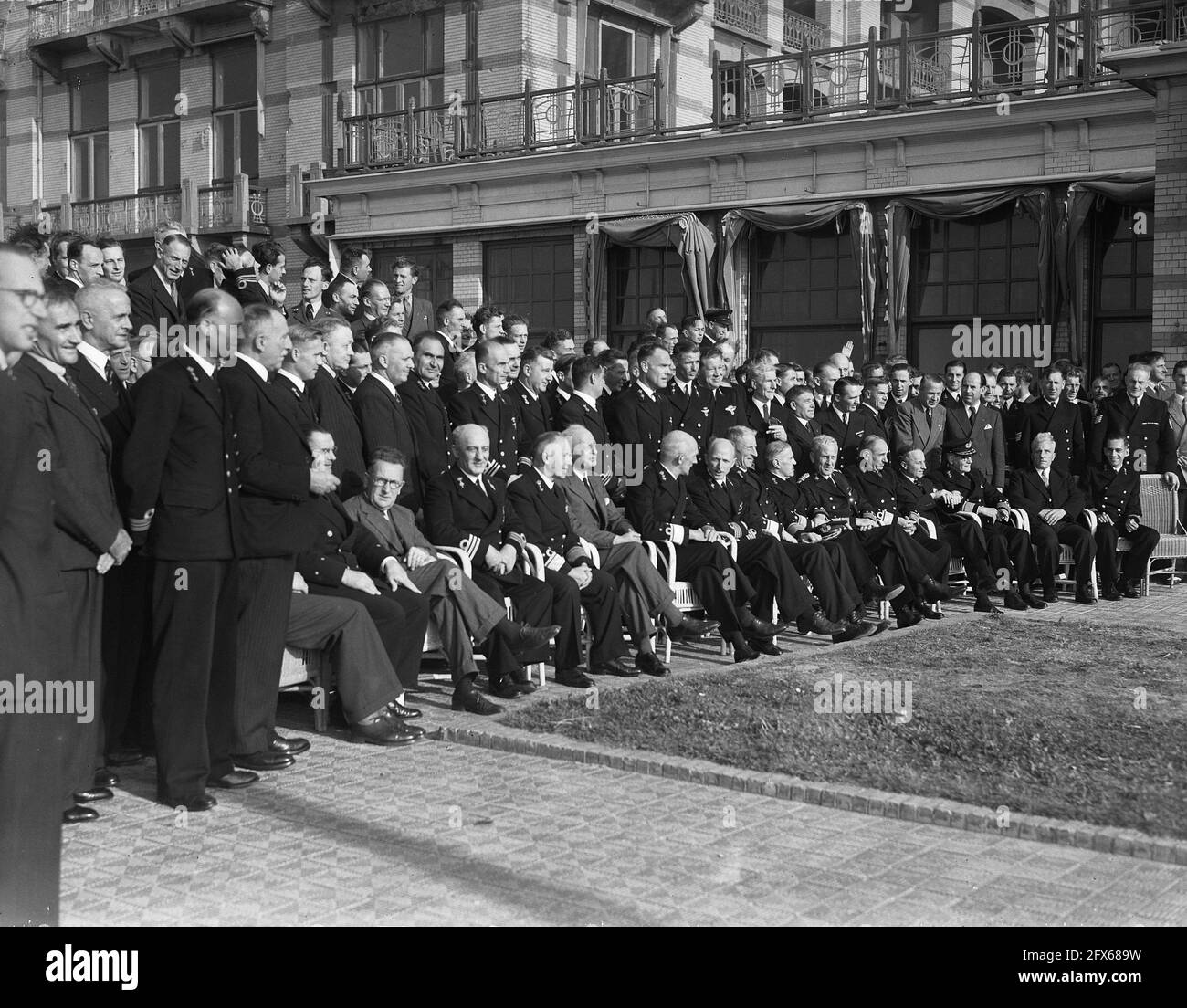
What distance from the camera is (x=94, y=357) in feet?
23.4

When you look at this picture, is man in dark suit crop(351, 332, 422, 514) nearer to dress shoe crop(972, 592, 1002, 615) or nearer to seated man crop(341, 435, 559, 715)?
seated man crop(341, 435, 559, 715)

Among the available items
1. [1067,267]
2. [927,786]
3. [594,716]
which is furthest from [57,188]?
[927,786]

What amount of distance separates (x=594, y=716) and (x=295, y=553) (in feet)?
6.61

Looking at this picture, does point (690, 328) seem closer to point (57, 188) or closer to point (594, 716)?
point (594, 716)

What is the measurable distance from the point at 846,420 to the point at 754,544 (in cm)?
307

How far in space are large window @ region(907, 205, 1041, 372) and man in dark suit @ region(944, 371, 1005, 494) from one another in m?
6.41

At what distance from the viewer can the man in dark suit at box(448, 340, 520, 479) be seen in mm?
10430

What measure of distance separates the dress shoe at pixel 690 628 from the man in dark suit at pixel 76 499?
4625 millimetres

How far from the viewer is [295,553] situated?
23.7 feet

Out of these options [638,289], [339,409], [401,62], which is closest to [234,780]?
[339,409]

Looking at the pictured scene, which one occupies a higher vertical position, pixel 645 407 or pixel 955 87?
pixel 955 87

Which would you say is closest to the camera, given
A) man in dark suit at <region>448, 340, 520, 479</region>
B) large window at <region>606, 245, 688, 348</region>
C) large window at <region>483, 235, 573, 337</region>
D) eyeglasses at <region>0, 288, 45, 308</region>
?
eyeglasses at <region>0, 288, 45, 308</region>

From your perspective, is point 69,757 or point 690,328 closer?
point 69,757

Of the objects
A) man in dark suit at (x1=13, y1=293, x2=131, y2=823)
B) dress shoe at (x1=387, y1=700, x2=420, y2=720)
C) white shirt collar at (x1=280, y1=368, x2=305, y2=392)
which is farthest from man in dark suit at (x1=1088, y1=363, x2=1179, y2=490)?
man in dark suit at (x1=13, y1=293, x2=131, y2=823)
